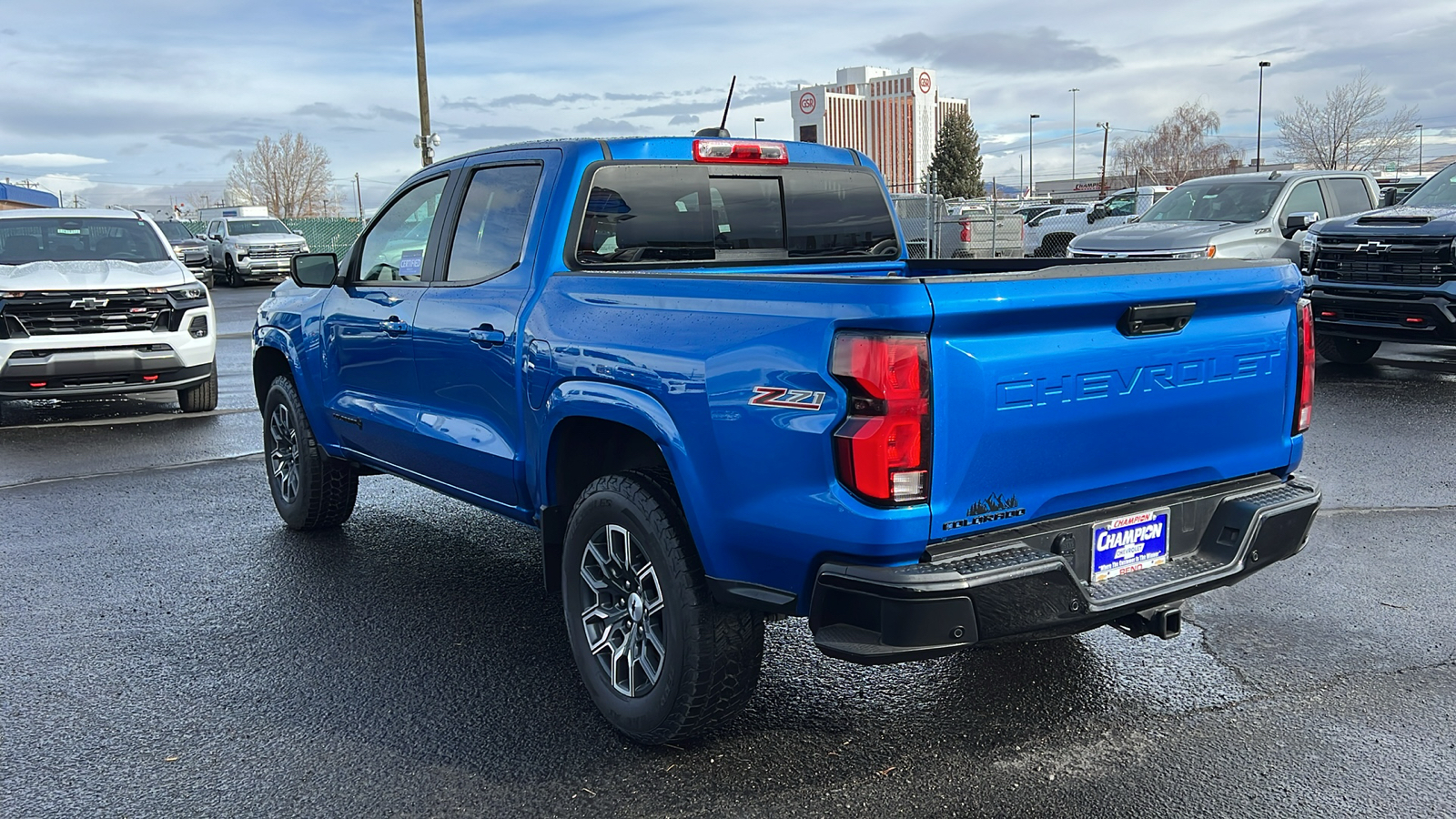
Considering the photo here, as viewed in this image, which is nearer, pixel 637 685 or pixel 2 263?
pixel 637 685

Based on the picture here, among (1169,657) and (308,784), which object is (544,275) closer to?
(308,784)

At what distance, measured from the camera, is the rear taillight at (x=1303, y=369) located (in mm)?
3760

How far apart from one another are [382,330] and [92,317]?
6054 mm

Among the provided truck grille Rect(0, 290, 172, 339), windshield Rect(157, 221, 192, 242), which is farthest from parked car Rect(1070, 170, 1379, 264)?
windshield Rect(157, 221, 192, 242)

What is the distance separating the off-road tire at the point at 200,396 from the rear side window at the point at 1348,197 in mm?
12116

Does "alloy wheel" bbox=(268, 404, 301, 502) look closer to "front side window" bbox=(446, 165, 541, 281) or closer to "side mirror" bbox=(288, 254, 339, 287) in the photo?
"side mirror" bbox=(288, 254, 339, 287)

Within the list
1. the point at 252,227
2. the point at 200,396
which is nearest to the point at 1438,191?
the point at 200,396

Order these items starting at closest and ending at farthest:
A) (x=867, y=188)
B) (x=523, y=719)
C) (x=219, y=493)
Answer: (x=523, y=719), (x=867, y=188), (x=219, y=493)

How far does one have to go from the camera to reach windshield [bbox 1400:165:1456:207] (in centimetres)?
1143

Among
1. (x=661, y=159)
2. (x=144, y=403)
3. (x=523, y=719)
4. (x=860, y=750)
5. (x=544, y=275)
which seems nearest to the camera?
(x=860, y=750)

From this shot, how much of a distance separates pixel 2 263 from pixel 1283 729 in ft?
34.3

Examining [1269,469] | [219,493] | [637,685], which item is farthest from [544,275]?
[219,493]

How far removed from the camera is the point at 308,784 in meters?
3.47

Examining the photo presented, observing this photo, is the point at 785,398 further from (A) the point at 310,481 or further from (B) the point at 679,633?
(A) the point at 310,481
